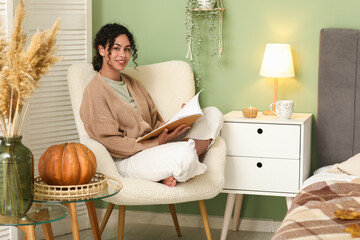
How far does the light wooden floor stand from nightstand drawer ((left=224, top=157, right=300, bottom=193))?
0.37 metres

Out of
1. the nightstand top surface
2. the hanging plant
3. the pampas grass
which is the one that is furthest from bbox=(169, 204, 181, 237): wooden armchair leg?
the pampas grass

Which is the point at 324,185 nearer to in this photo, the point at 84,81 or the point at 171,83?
the point at 171,83

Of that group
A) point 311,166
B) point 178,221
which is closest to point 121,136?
point 178,221

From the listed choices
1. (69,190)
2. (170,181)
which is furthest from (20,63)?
(170,181)

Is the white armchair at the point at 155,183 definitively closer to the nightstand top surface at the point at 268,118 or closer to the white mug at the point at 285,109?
the nightstand top surface at the point at 268,118

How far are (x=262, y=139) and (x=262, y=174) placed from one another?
0.59 feet

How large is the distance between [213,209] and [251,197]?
24 centimetres

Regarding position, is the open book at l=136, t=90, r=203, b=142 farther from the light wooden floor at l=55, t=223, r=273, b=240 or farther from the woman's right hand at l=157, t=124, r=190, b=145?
the light wooden floor at l=55, t=223, r=273, b=240

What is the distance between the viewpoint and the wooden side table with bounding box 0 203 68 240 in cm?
190

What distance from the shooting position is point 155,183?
8.67ft

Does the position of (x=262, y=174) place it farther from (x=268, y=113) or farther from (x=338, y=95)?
(x=338, y=95)

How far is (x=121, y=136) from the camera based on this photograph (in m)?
2.81

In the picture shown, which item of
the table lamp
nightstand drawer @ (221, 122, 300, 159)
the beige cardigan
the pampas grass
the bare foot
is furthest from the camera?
the table lamp

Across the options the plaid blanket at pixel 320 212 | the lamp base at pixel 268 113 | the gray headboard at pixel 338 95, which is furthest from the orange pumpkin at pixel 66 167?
the gray headboard at pixel 338 95
